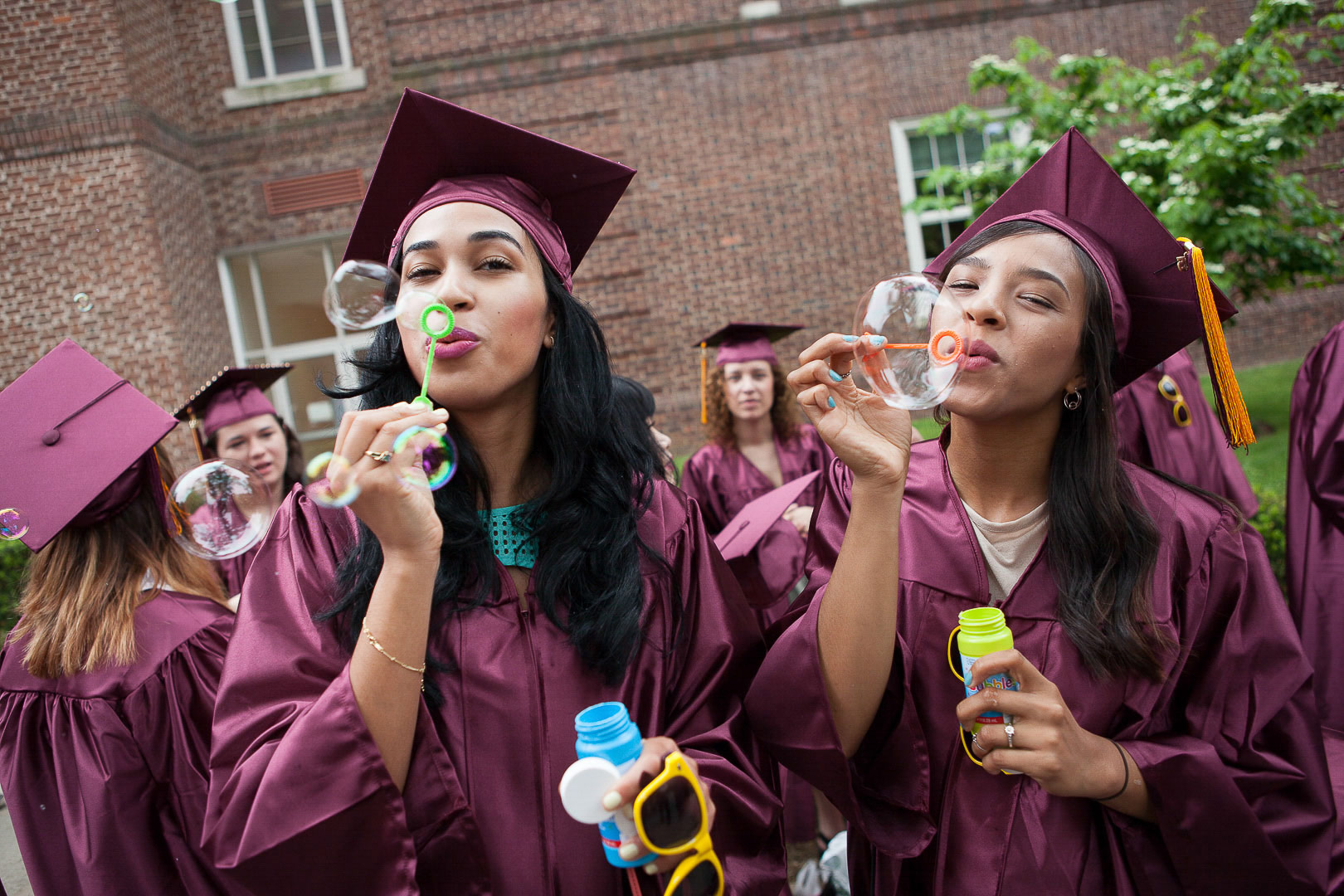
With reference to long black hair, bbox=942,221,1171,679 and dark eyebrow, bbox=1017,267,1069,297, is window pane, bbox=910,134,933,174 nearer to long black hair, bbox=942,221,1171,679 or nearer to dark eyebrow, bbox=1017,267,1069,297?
long black hair, bbox=942,221,1171,679

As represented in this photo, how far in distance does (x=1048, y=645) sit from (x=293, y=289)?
12.1 m

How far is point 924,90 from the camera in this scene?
11594 millimetres

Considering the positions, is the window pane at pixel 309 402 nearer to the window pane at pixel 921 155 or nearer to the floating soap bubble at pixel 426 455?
the window pane at pixel 921 155

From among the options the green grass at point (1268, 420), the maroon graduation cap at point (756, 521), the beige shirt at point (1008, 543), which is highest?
the beige shirt at point (1008, 543)

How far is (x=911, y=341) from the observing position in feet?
6.38

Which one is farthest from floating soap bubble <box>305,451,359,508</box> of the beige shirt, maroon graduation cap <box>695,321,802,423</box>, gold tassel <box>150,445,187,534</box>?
maroon graduation cap <box>695,321,802,423</box>

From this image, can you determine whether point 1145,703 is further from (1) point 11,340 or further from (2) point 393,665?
(1) point 11,340

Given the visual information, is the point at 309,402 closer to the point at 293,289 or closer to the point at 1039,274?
the point at 293,289

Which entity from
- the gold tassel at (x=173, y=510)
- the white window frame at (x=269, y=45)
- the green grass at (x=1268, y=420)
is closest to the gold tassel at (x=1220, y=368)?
the gold tassel at (x=173, y=510)

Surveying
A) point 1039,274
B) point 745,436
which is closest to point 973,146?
point 745,436

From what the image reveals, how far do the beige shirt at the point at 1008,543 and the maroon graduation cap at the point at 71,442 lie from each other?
6.97ft

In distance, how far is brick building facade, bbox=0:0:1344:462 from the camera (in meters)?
11.3

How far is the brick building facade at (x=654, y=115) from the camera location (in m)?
11.3

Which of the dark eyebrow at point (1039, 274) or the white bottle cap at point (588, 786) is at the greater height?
the dark eyebrow at point (1039, 274)
